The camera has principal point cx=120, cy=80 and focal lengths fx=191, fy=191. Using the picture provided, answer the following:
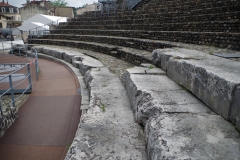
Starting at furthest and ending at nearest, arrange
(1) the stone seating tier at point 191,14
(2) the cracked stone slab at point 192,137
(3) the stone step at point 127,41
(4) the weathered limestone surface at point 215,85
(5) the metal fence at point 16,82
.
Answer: (3) the stone step at point 127,41
(1) the stone seating tier at point 191,14
(5) the metal fence at point 16,82
(4) the weathered limestone surface at point 215,85
(2) the cracked stone slab at point 192,137

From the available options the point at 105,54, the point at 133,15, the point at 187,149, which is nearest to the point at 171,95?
the point at 187,149

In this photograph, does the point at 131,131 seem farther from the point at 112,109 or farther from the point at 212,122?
the point at 212,122

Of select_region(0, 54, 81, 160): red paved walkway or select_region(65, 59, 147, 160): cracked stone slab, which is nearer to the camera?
select_region(65, 59, 147, 160): cracked stone slab

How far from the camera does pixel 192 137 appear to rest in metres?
1.68

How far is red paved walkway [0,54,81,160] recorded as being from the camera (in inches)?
119

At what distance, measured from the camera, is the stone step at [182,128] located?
1504 millimetres

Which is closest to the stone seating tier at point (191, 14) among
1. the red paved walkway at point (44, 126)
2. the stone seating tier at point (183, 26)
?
the stone seating tier at point (183, 26)

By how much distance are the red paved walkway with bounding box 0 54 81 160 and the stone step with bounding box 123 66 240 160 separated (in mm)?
1564

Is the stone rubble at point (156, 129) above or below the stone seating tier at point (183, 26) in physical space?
below

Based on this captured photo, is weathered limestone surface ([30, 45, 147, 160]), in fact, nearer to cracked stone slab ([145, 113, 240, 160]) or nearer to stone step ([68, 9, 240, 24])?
cracked stone slab ([145, 113, 240, 160])

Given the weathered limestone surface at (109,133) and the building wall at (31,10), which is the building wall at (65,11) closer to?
the building wall at (31,10)

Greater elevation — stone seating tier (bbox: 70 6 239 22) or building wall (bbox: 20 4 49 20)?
building wall (bbox: 20 4 49 20)

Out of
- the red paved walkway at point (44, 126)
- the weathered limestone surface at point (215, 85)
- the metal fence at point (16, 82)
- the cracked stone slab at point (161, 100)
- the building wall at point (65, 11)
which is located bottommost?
the red paved walkway at point (44, 126)

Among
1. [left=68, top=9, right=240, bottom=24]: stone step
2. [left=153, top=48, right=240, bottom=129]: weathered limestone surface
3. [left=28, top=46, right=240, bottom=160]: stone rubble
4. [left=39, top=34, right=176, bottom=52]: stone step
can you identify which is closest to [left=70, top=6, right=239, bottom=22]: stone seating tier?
[left=68, top=9, right=240, bottom=24]: stone step
